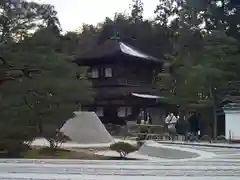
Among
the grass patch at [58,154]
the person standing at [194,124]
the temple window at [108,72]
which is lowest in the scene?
the grass patch at [58,154]

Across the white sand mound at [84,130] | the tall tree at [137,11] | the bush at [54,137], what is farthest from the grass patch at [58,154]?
the tall tree at [137,11]

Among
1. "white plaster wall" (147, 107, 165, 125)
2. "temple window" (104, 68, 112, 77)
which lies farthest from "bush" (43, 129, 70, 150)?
"temple window" (104, 68, 112, 77)

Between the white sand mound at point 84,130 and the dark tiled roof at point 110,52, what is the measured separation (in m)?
16.9

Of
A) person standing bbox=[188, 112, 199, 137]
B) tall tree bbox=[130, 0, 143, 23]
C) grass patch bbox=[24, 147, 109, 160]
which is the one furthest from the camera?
tall tree bbox=[130, 0, 143, 23]

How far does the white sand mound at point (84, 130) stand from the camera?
Answer: 23.7 metres

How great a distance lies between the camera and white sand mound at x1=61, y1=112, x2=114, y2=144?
23.7m

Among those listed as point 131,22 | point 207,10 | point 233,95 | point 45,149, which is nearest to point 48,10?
point 45,149

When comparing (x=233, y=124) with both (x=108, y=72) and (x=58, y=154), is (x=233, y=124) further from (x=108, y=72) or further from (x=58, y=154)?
(x=108, y=72)

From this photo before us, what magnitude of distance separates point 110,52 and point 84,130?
1773 cm

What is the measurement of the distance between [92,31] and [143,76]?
2037 centimetres

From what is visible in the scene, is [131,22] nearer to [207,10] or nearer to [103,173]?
[207,10]

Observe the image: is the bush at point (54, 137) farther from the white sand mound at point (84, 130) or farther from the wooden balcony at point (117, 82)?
the wooden balcony at point (117, 82)

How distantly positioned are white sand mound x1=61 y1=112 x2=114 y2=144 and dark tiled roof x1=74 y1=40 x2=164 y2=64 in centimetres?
1694

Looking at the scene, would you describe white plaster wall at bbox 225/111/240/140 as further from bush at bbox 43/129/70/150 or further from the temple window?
the temple window
